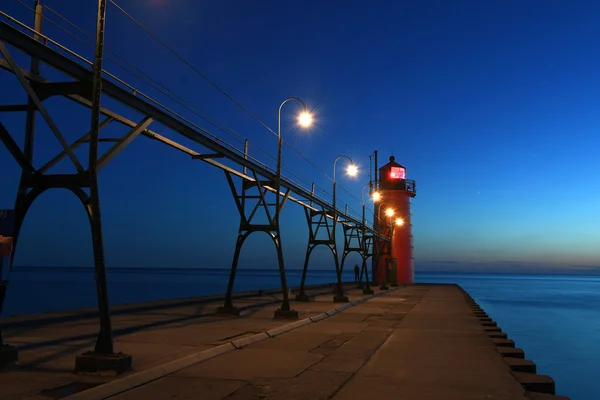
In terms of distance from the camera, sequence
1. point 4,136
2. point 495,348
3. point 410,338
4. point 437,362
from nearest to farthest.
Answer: point 4,136, point 437,362, point 495,348, point 410,338

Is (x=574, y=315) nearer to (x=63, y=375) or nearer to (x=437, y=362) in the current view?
(x=437, y=362)

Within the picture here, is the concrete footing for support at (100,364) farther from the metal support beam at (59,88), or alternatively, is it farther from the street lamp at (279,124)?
the street lamp at (279,124)

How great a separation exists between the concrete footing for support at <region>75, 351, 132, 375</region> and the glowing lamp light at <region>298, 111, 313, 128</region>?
1470cm

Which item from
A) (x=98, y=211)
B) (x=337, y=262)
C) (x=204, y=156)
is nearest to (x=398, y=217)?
(x=337, y=262)

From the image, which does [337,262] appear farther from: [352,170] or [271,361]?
[271,361]

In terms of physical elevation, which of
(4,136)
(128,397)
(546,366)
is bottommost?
(546,366)

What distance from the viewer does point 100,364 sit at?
9.15 metres

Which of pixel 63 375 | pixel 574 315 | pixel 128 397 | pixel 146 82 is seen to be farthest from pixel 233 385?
pixel 574 315

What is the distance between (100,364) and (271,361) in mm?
3690

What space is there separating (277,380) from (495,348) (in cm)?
Answer: 749

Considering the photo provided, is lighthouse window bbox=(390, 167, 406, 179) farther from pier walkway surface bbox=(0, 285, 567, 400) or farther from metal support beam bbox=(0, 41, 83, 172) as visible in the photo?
metal support beam bbox=(0, 41, 83, 172)

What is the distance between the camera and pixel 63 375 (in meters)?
9.11

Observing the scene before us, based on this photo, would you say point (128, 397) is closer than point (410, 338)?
Yes

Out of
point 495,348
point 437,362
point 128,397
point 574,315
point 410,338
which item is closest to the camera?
point 128,397
